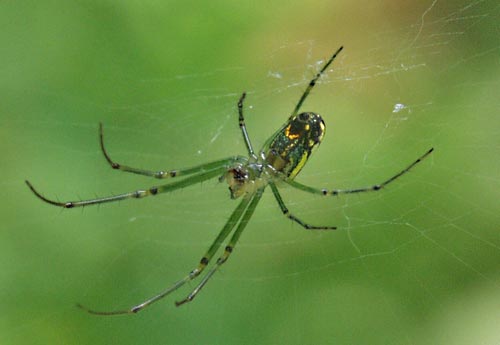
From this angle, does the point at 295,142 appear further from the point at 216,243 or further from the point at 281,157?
the point at 216,243

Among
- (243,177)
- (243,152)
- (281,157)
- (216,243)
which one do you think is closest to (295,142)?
(281,157)

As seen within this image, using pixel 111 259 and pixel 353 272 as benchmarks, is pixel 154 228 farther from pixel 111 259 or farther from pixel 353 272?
pixel 353 272

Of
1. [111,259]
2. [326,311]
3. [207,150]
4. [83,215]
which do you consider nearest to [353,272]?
[326,311]

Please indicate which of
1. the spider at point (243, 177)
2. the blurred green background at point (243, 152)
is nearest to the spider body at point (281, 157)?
the spider at point (243, 177)

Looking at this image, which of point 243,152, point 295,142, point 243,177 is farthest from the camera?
point 243,152

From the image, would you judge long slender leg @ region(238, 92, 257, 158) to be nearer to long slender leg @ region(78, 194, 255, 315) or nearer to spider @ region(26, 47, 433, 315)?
spider @ region(26, 47, 433, 315)

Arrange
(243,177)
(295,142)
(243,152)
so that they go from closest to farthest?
(295,142), (243,177), (243,152)
